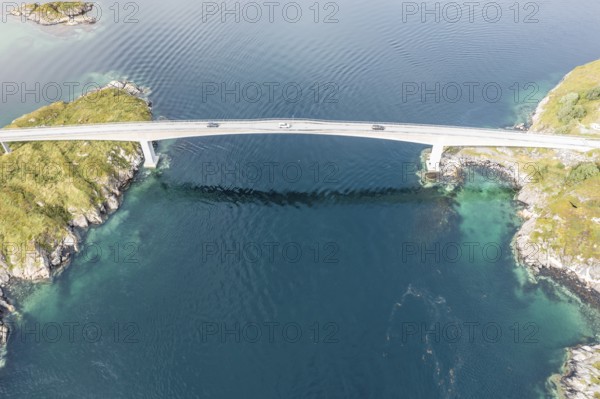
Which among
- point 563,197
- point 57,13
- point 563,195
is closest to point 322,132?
point 563,197

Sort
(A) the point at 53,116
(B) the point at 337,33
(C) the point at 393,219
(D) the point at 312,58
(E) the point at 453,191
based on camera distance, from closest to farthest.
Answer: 1. (C) the point at 393,219
2. (E) the point at 453,191
3. (A) the point at 53,116
4. (D) the point at 312,58
5. (B) the point at 337,33

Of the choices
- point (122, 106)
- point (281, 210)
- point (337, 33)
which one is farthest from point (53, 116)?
point (337, 33)

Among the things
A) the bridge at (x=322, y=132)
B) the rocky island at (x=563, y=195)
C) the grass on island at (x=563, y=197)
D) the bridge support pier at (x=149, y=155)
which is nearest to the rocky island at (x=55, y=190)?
the bridge support pier at (x=149, y=155)

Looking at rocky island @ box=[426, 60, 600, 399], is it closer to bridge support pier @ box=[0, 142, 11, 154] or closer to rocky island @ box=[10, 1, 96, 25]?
bridge support pier @ box=[0, 142, 11, 154]

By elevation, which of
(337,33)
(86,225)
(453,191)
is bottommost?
(86,225)

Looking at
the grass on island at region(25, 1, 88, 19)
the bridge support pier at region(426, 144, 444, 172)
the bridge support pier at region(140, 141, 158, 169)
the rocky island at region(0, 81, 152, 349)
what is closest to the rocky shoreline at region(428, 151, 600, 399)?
the bridge support pier at region(426, 144, 444, 172)

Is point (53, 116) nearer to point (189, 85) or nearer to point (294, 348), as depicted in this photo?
point (189, 85)

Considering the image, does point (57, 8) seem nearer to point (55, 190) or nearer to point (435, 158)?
point (55, 190)

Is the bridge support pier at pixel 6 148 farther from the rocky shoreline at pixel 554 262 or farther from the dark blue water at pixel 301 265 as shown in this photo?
the rocky shoreline at pixel 554 262
